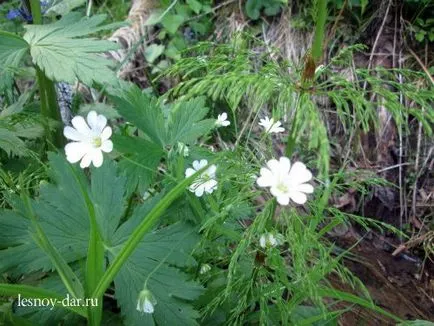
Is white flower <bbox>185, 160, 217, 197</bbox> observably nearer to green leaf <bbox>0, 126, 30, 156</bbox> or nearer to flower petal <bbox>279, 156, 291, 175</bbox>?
flower petal <bbox>279, 156, 291, 175</bbox>

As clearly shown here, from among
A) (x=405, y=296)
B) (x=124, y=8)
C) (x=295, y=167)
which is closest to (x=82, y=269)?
(x=295, y=167)

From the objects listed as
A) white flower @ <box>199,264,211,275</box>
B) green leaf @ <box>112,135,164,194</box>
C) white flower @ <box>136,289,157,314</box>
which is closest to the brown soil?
white flower @ <box>199,264,211,275</box>

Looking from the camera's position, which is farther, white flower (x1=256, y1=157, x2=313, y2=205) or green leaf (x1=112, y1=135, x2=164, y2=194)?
green leaf (x1=112, y1=135, x2=164, y2=194)

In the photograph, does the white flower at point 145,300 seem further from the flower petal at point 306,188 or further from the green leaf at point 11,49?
the green leaf at point 11,49

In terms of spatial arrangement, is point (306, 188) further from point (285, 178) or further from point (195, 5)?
point (195, 5)

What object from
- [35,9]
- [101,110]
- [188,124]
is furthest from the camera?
[101,110]

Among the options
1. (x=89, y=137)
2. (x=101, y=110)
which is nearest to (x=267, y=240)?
(x=89, y=137)
